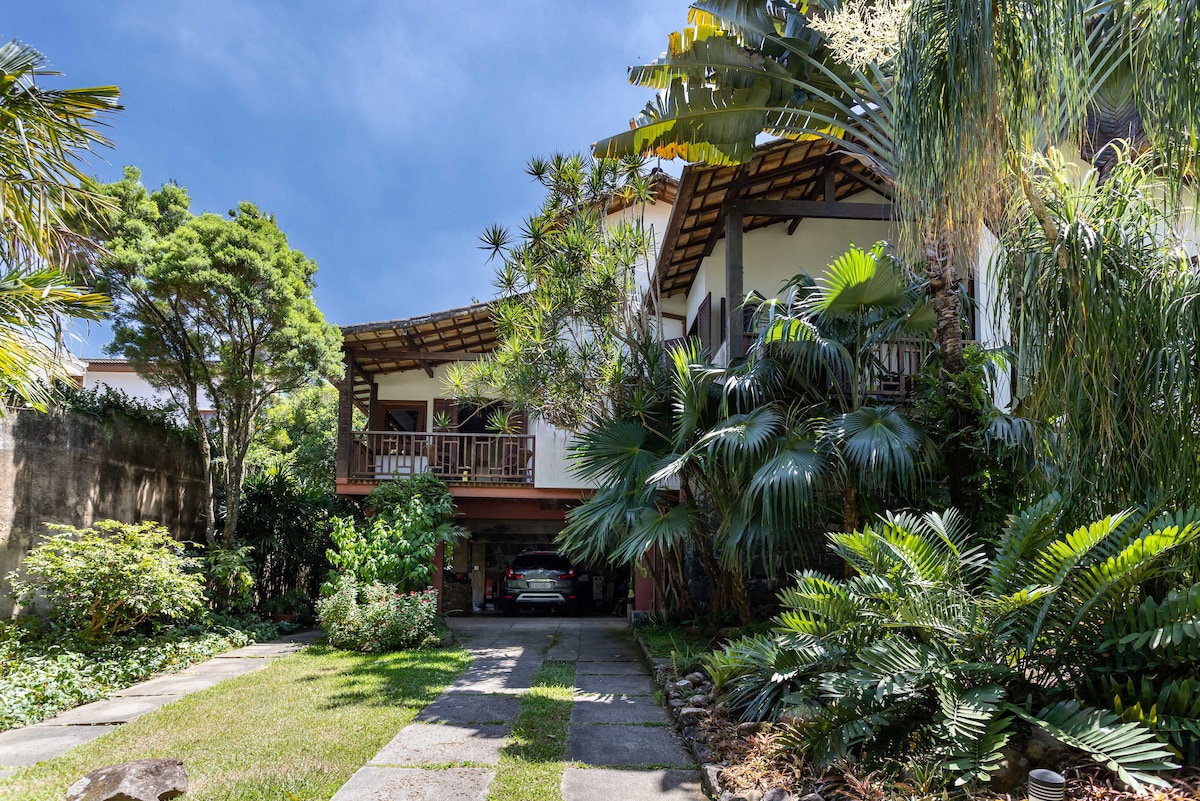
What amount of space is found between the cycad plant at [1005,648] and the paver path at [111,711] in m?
5.07

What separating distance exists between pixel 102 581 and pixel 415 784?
549cm

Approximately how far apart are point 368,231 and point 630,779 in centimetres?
2463

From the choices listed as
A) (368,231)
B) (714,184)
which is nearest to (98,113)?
(714,184)

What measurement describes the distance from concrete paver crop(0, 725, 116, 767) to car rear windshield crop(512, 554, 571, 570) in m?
9.95

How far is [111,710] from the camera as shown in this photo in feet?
21.4

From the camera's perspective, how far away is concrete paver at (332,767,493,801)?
430 centimetres

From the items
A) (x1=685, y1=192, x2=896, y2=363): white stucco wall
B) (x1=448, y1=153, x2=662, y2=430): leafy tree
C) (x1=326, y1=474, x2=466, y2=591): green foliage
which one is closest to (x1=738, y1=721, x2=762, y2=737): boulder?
(x1=448, y1=153, x2=662, y2=430): leafy tree

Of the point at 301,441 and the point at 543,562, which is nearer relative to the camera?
the point at 543,562

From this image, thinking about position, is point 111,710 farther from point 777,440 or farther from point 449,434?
point 449,434

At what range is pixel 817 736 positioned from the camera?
4102 mm

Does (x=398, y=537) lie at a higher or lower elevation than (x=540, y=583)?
higher

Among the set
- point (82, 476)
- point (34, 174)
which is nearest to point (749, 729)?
point (34, 174)

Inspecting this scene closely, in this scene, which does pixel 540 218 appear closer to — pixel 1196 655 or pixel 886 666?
pixel 886 666

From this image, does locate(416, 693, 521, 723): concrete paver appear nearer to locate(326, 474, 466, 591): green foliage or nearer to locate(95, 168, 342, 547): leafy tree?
locate(326, 474, 466, 591): green foliage
